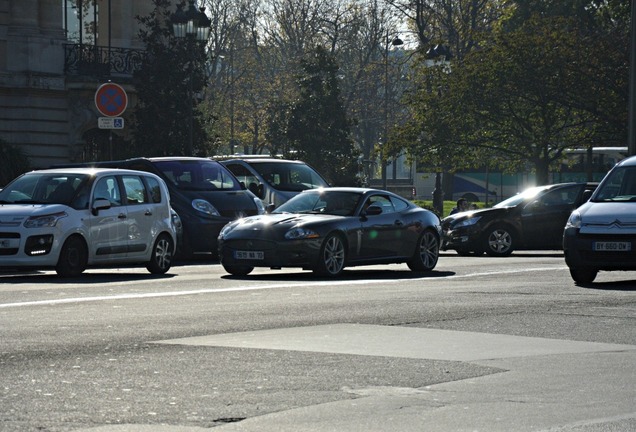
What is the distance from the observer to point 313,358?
11.0m

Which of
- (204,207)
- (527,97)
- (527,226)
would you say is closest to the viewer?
(204,207)

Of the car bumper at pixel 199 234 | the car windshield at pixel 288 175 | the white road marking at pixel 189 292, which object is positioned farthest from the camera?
the car windshield at pixel 288 175

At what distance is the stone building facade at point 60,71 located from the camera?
139ft

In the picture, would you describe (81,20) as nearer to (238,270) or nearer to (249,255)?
(238,270)

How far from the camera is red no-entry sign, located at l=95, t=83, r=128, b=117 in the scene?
27484mm

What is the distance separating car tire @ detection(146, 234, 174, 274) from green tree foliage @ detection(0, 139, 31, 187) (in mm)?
15739

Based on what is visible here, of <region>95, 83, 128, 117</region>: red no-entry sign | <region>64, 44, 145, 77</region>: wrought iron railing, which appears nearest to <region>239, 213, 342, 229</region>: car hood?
<region>95, 83, 128, 117</region>: red no-entry sign

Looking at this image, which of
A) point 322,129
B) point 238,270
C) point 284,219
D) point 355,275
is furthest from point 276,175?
point 322,129

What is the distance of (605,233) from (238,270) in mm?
5309

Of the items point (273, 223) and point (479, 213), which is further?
point (479, 213)

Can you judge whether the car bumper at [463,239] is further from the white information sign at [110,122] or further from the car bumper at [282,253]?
the car bumper at [282,253]

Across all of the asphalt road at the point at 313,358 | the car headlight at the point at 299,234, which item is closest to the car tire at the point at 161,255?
the car headlight at the point at 299,234

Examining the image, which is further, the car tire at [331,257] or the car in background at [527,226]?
the car in background at [527,226]

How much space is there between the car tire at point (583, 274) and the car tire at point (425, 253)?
129 inches
